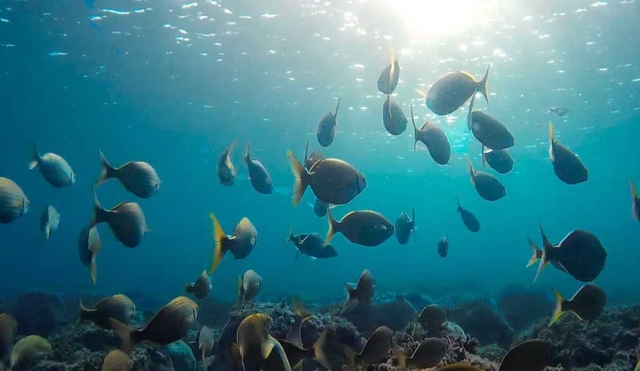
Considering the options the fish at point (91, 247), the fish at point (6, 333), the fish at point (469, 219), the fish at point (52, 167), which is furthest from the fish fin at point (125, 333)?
the fish at point (469, 219)

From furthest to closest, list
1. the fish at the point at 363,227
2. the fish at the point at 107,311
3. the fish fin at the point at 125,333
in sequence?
1. the fish at the point at 363,227
2. the fish at the point at 107,311
3. the fish fin at the point at 125,333

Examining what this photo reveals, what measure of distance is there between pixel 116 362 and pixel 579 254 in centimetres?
484

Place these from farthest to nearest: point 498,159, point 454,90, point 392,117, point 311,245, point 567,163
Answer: point 311,245
point 498,159
point 392,117
point 454,90
point 567,163

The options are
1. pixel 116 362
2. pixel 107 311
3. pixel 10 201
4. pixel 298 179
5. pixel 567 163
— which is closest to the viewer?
pixel 116 362

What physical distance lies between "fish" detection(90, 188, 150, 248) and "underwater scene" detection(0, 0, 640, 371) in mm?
19

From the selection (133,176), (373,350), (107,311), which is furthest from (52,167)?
(373,350)

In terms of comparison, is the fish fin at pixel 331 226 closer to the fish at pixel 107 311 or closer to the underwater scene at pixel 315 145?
the underwater scene at pixel 315 145

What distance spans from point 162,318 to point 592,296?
449 centimetres

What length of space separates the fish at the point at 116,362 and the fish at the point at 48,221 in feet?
14.2

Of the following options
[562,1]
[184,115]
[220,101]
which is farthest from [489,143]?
[184,115]

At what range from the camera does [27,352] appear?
186 inches

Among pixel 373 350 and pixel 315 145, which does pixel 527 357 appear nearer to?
pixel 373 350

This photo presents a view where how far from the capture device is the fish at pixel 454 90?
17.9 feet

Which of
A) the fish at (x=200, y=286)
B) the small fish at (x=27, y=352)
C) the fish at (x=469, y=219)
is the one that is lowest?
the small fish at (x=27, y=352)
